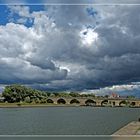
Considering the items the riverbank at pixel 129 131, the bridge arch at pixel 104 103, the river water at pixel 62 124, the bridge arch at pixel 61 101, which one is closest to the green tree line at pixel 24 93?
the river water at pixel 62 124

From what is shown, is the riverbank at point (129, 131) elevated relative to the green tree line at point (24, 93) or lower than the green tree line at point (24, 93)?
lower

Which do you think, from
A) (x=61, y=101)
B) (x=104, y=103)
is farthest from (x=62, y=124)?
(x=104, y=103)

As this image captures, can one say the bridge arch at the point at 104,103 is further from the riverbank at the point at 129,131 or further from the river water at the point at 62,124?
the riverbank at the point at 129,131

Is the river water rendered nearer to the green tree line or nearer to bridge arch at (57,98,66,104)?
the green tree line

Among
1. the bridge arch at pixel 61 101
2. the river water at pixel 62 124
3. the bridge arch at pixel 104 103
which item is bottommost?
the river water at pixel 62 124

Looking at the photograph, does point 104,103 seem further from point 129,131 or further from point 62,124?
point 129,131

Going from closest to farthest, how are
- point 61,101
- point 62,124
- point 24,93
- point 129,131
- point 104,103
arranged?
point 129,131, point 62,124, point 24,93, point 61,101, point 104,103

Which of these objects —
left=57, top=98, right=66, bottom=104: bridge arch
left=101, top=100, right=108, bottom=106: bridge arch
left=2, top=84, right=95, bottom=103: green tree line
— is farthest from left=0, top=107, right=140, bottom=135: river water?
left=101, top=100, right=108, bottom=106: bridge arch

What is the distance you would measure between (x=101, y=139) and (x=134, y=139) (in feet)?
1.05

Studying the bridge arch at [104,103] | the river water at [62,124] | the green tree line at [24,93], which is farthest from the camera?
the bridge arch at [104,103]

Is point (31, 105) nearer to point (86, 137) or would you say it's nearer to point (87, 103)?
point (87, 103)

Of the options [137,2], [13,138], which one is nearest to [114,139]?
[13,138]

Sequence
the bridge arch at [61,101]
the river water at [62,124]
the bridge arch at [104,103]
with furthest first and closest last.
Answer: the bridge arch at [104,103] < the bridge arch at [61,101] < the river water at [62,124]

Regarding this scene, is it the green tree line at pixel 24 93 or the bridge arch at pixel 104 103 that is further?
the bridge arch at pixel 104 103
